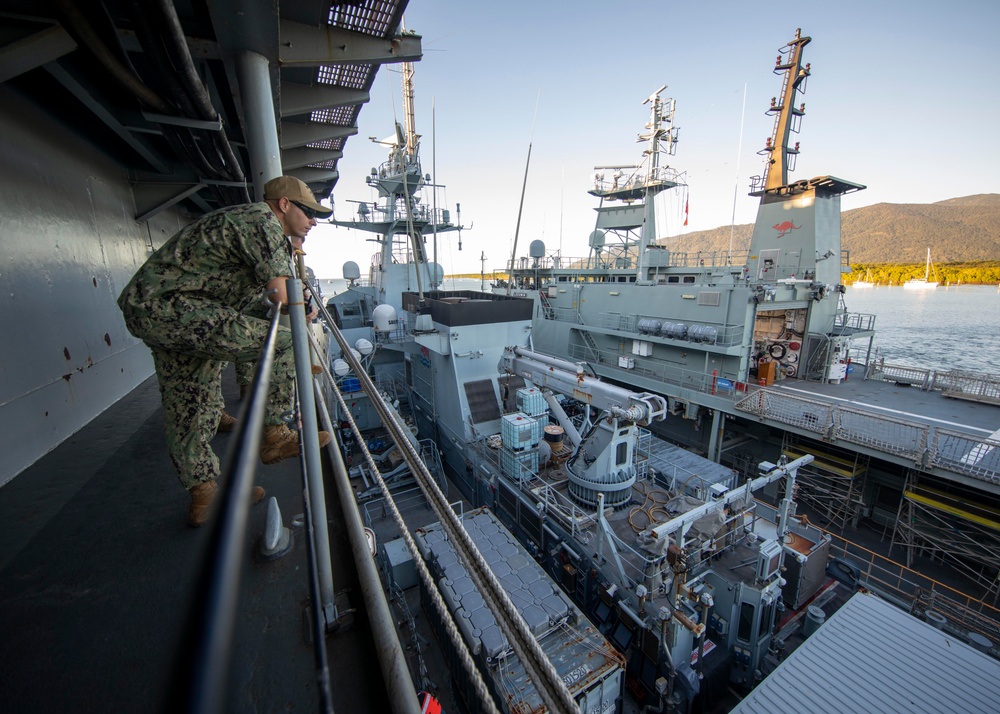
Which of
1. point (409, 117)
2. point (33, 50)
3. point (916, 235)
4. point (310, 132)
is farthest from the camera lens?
point (916, 235)

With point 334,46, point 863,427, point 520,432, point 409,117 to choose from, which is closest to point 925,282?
point 863,427

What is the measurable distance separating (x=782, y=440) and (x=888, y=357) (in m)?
24.5

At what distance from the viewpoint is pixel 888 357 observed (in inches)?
1136

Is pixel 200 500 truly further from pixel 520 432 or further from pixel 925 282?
pixel 925 282

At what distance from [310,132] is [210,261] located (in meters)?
5.89

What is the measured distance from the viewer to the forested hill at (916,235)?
96.6m

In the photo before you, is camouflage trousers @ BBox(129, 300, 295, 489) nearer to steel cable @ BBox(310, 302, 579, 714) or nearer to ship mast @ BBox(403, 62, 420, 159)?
steel cable @ BBox(310, 302, 579, 714)

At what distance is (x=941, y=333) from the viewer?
38594 mm

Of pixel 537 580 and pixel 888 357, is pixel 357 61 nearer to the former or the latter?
pixel 537 580

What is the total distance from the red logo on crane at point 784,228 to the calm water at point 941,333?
1714 centimetres

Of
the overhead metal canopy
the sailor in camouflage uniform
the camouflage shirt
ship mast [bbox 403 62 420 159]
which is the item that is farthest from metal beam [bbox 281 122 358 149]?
ship mast [bbox 403 62 420 159]

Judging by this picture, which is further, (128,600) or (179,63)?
(179,63)

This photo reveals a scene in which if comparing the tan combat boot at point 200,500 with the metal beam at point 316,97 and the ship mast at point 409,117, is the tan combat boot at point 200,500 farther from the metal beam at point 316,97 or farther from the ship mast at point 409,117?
the ship mast at point 409,117

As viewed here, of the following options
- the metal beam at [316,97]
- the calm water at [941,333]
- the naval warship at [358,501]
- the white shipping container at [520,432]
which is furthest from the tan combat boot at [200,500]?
the calm water at [941,333]
